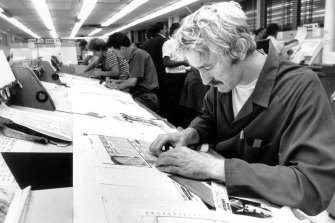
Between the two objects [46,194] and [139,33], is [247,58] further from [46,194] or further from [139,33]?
[139,33]

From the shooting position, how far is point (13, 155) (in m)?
1.22

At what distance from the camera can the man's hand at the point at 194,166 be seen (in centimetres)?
102

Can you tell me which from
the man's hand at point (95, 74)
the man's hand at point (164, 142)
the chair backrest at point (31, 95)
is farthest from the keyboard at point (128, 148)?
the man's hand at point (95, 74)

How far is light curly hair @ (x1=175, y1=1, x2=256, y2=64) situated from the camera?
105 centimetres

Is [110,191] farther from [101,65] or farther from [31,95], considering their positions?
[101,65]

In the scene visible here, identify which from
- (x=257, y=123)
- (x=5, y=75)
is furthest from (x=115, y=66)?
(x=257, y=123)

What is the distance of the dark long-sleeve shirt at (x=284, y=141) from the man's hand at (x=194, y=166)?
0.03 metres

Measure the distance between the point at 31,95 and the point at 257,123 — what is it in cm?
164

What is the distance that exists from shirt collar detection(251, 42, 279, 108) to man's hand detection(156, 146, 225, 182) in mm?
273

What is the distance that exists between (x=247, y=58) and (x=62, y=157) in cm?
82

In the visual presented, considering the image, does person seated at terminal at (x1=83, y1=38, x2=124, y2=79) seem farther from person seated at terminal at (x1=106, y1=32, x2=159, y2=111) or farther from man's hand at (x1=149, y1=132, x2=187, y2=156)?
man's hand at (x1=149, y1=132, x2=187, y2=156)

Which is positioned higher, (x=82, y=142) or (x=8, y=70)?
(x=8, y=70)

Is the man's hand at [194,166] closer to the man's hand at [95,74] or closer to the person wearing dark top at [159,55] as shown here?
the person wearing dark top at [159,55]

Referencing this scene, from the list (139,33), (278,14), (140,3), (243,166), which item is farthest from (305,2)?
(139,33)
